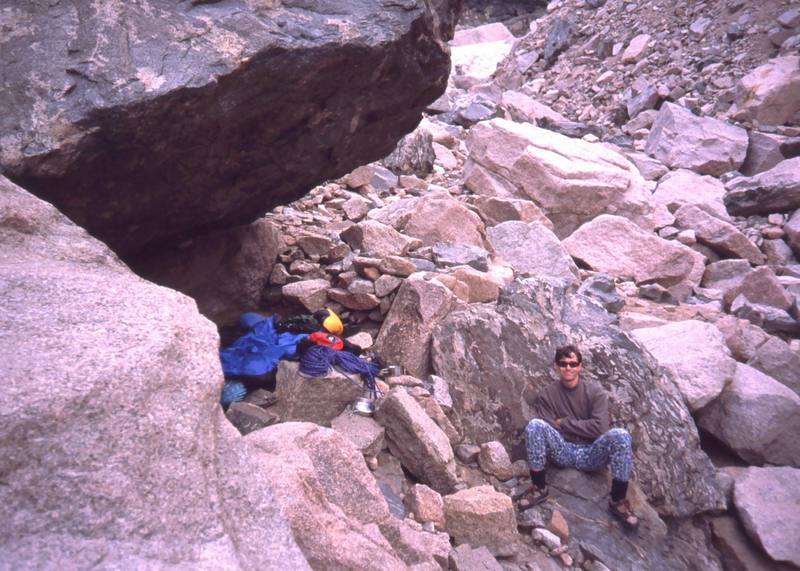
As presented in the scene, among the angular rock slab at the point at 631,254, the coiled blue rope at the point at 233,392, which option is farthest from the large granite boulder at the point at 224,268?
the angular rock slab at the point at 631,254

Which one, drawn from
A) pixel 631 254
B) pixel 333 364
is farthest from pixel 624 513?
pixel 631 254

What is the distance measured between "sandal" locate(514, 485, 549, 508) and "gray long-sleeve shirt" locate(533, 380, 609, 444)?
1.19 feet

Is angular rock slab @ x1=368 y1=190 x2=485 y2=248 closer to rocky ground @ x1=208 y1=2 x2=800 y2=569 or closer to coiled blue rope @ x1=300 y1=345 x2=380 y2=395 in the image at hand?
rocky ground @ x1=208 y1=2 x2=800 y2=569

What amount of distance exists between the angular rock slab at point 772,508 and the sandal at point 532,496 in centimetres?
132

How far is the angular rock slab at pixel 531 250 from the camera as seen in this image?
619 cm

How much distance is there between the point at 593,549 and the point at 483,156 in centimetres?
599

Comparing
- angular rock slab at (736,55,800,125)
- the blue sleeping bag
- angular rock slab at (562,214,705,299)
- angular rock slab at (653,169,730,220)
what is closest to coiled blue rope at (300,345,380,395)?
the blue sleeping bag

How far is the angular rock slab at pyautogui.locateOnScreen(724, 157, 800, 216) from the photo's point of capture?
9117mm

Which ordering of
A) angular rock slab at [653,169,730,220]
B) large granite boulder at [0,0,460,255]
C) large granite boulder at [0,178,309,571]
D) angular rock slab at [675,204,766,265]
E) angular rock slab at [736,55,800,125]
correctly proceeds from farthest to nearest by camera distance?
1. angular rock slab at [736,55,800,125]
2. angular rock slab at [653,169,730,220]
3. angular rock slab at [675,204,766,265]
4. large granite boulder at [0,0,460,255]
5. large granite boulder at [0,178,309,571]

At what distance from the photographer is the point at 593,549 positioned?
3.43 meters

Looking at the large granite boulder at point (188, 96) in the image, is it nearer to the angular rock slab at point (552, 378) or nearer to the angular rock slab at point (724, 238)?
the angular rock slab at point (552, 378)

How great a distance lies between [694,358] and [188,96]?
374cm

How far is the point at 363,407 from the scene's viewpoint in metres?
3.60

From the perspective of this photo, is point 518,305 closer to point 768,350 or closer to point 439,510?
point 439,510
